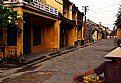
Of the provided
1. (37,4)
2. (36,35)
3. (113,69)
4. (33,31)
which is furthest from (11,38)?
(113,69)

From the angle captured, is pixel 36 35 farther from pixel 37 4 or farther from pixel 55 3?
pixel 37 4

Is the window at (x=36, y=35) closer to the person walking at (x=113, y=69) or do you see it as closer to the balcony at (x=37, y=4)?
the balcony at (x=37, y=4)

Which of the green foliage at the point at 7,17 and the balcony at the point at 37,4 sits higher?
the balcony at the point at 37,4

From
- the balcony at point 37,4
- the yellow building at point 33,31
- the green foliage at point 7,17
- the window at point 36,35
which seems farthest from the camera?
the window at point 36,35

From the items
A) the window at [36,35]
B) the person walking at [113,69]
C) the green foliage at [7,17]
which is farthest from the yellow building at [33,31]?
the person walking at [113,69]

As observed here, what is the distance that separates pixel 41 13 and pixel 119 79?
46.9 feet

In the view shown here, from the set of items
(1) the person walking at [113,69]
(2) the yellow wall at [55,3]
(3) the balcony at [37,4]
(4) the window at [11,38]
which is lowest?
(1) the person walking at [113,69]

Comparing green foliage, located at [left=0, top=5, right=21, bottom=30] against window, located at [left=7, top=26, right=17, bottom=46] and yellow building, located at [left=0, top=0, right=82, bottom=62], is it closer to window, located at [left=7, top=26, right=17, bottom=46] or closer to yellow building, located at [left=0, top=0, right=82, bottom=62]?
yellow building, located at [left=0, top=0, right=82, bottom=62]

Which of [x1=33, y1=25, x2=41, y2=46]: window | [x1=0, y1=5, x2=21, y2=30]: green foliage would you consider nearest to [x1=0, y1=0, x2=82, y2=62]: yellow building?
[x1=33, y1=25, x2=41, y2=46]: window

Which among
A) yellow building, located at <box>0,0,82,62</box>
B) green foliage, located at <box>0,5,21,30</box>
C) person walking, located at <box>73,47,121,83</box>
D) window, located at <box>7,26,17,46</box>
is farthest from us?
window, located at <box>7,26,17,46</box>

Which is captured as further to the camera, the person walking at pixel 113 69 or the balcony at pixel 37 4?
the balcony at pixel 37 4

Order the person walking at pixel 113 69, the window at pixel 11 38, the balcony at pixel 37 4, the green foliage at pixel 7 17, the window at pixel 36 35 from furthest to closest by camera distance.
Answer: the window at pixel 36 35 → the window at pixel 11 38 → the balcony at pixel 37 4 → the green foliage at pixel 7 17 → the person walking at pixel 113 69

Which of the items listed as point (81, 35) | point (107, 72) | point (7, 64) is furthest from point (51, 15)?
point (81, 35)

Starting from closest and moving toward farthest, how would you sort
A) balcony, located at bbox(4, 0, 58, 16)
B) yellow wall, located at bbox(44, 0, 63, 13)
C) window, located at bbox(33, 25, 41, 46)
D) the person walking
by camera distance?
the person walking < balcony, located at bbox(4, 0, 58, 16) < window, located at bbox(33, 25, 41, 46) < yellow wall, located at bbox(44, 0, 63, 13)
